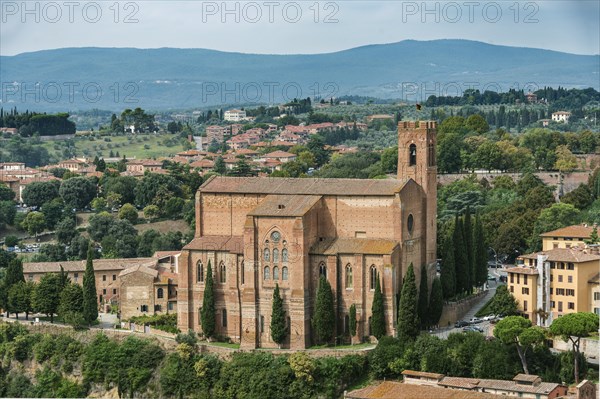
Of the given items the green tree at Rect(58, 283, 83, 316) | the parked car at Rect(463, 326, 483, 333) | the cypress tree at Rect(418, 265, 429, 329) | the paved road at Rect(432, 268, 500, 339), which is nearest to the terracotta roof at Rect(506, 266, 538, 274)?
the paved road at Rect(432, 268, 500, 339)

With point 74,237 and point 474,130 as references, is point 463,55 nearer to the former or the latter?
point 474,130

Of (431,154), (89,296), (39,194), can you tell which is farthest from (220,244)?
(39,194)

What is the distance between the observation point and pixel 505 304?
46250mm

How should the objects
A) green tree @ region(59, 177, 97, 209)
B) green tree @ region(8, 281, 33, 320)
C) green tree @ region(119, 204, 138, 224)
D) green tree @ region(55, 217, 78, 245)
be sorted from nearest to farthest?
green tree @ region(8, 281, 33, 320), green tree @ region(55, 217, 78, 245), green tree @ region(119, 204, 138, 224), green tree @ region(59, 177, 97, 209)

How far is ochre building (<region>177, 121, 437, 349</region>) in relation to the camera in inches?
1748

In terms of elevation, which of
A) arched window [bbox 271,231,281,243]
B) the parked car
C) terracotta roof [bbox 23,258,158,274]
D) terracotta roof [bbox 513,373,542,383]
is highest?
arched window [bbox 271,231,281,243]

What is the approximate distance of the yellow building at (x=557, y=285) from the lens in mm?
45281

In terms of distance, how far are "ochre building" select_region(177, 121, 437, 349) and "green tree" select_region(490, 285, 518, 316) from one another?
2670 mm

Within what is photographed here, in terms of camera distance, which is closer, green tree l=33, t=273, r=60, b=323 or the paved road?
the paved road

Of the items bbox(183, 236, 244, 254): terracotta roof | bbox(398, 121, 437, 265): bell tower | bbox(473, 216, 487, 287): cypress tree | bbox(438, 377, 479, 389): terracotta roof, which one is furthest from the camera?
bbox(473, 216, 487, 287): cypress tree

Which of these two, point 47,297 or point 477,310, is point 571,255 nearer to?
point 477,310

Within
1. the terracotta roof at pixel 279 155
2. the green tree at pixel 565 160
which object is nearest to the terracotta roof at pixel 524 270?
the green tree at pixel 565 160

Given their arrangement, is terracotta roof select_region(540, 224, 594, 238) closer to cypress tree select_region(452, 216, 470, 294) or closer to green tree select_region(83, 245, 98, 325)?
cypress tree select_region(452, 216, 470, 294)

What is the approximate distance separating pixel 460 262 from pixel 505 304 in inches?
170
